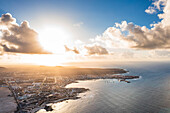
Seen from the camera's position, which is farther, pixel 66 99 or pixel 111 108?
pixel 66 99

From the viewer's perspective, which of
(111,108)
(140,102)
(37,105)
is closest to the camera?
(111,108)

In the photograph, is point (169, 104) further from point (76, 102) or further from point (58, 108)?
point (58, 108)

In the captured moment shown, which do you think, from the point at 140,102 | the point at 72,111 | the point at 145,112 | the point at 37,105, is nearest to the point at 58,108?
the point at 72,111

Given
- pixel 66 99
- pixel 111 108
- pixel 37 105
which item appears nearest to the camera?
pixel 111 108

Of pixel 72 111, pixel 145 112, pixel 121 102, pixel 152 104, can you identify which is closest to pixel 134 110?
pixel 145 112

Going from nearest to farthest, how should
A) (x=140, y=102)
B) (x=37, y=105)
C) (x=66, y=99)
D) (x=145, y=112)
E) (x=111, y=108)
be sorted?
(x=145, y=112) < (x=111, y=108) < (x=37, y=105) < (x=140, y=102) < (x=66, y=99)

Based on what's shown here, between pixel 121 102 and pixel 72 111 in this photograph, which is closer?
pixel 72 111

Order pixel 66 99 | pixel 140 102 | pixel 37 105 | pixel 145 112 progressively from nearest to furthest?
pixel 145 112, pixel 37 105, pixel 140 102, pixel 66 99

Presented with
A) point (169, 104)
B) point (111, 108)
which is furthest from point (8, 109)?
point (169, 104)

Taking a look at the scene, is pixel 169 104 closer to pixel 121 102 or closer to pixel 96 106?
pixel 121 102
